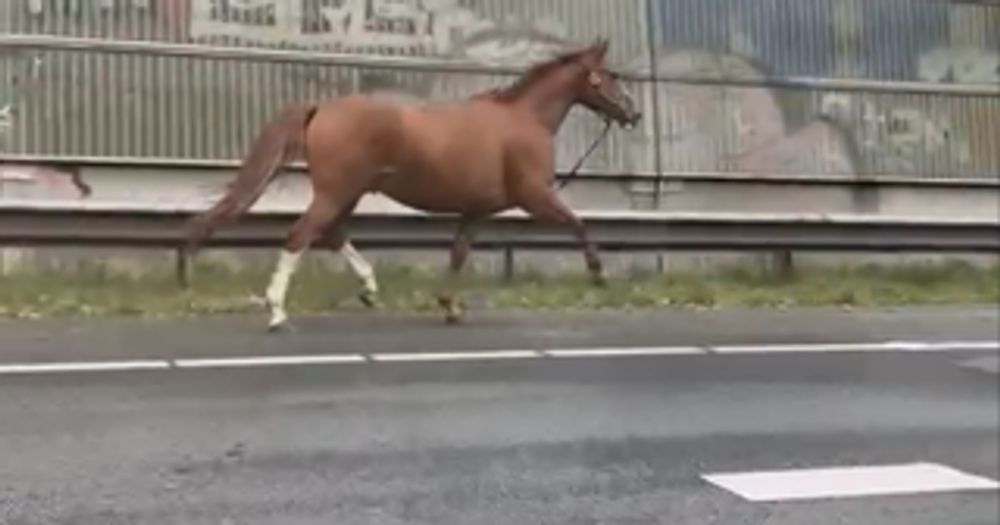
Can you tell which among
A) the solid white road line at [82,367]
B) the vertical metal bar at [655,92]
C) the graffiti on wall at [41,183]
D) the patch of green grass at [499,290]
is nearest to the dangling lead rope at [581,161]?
the vertical metal bar at [655,92]

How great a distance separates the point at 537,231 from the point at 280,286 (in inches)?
129

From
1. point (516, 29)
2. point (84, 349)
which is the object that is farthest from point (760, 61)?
point (84, 349)

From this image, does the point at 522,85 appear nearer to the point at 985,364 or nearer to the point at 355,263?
the point at 355,263

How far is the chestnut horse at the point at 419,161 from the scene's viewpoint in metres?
11.0

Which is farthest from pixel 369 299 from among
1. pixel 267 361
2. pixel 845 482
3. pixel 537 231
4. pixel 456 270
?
pixel 845 482

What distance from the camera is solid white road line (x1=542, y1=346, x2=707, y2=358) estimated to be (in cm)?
1023

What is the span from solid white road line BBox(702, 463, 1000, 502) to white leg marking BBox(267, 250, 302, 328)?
14.9ft

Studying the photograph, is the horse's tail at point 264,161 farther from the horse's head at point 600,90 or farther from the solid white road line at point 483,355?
the horse's head at point 600,90

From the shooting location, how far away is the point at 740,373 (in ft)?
31.8

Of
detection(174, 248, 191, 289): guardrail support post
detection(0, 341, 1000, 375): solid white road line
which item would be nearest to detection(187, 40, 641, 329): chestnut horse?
detection(174, 248, 191, 289): guardrail support post

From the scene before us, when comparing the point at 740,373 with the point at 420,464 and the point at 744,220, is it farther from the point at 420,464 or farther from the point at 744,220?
the point at 744,220

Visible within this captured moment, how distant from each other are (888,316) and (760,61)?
567 centimetres

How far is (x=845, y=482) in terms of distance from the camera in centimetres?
691

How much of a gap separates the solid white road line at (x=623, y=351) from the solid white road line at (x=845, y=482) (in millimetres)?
3221
